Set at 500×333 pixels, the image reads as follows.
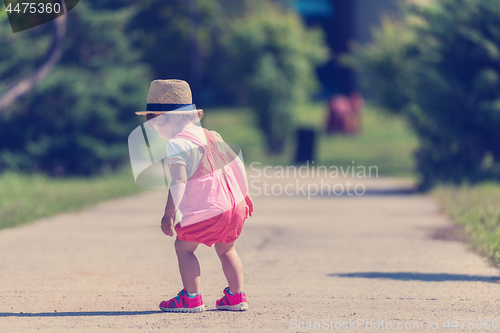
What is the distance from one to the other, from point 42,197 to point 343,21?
101 feet

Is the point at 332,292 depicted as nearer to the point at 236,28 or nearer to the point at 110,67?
the point at 110,67

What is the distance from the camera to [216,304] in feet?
16.8

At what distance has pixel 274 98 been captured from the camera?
24.1 m

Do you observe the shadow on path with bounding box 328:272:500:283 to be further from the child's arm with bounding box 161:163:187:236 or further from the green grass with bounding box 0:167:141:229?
the green grass with bounding box 0:167:141:229

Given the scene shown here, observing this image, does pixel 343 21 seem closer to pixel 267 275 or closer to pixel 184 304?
pixel 267 275

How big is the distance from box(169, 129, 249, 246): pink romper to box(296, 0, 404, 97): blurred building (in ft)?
110

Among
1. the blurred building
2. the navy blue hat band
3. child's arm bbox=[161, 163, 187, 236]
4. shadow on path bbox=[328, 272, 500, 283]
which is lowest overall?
shadow on path bbox=[328, 272, 500, 283]

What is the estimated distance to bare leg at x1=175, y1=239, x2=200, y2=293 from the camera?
4.93 metres

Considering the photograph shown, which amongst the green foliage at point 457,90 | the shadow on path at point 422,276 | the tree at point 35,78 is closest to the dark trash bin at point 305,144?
the green foliage at point 457,90

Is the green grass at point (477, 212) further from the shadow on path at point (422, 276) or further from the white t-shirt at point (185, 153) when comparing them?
the white t-shirt at point (185, 153)

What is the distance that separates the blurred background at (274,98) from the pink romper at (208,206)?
5.05m

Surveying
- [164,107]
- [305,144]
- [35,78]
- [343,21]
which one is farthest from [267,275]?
[343,21]

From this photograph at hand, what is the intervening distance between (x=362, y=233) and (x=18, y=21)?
9.35m

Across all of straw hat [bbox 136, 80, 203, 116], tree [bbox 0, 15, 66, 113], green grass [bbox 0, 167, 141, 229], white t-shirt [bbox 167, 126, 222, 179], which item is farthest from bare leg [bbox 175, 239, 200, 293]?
tree [bbox 0, 15, 66, 113]
